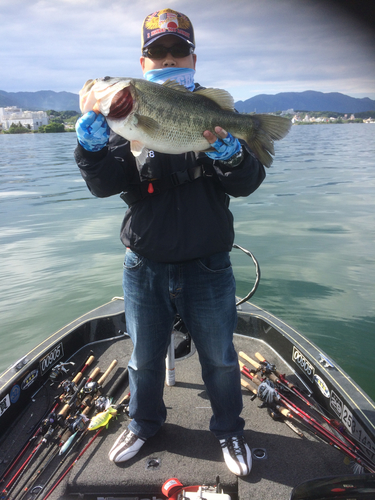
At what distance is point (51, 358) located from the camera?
3.96m

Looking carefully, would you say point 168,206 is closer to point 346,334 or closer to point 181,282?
point 181,282

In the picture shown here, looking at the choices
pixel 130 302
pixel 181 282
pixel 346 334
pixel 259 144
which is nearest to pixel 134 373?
pixel 130 302

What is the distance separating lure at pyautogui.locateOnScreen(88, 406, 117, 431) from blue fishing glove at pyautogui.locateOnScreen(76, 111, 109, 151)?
2.40m

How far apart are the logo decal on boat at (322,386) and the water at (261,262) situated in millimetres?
1924

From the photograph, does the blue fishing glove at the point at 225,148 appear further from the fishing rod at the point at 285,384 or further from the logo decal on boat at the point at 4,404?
the logo decal on boat at the point at 4,404

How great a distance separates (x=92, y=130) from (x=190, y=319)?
56.2 inches

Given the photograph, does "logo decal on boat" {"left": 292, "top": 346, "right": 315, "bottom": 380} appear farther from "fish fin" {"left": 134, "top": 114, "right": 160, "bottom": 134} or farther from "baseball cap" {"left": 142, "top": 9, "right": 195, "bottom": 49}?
"baseball cap" {"left": 142, "top": 9, "right": 195, "bottom": 49}

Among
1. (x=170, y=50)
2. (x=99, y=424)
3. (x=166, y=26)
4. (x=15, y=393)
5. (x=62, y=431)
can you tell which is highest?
(x=166, y=26)

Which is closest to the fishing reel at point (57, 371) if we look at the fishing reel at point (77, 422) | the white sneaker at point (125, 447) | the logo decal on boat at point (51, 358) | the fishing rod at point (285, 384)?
the logo decal on boat at point (51, 358)

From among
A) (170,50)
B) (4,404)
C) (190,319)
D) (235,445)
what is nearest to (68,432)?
(4,404)

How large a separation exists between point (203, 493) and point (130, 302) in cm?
142

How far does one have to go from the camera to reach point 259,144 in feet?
8.23

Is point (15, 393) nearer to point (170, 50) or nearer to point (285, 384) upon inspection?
→ point (285, 384)

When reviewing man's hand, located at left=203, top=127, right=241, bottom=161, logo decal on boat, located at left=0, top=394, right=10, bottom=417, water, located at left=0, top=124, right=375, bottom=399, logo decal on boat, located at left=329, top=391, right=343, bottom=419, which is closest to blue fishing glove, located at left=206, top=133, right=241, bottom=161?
man's hand, located at left=203, top=127, right=241, bottom=161
